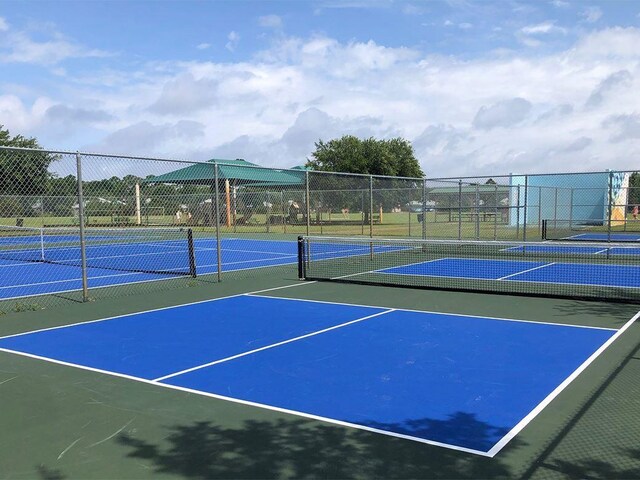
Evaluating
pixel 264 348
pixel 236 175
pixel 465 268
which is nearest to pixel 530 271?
pixel 465 268

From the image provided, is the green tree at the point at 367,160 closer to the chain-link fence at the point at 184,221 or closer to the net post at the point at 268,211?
the chain-link fence at the point at 184,221

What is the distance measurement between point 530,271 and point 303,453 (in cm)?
1250

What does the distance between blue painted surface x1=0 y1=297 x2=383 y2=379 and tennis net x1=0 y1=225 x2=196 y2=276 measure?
4.82 m

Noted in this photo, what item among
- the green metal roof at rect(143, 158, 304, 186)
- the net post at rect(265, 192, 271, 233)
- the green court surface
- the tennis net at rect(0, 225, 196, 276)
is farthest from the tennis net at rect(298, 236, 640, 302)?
the green metal roof at rect(143, 158, 304, 186)

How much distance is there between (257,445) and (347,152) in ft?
148

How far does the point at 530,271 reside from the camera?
15.3 m

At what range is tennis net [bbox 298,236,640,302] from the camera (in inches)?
468

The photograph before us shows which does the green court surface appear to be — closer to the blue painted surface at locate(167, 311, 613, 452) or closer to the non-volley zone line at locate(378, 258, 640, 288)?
the blue painted surface at locate(167, 311, 613, 452)

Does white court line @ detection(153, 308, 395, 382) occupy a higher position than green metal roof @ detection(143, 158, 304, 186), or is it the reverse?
green metal roof @ detection(143, 158, 304, 186)

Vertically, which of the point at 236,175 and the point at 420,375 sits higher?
the point at 236,175

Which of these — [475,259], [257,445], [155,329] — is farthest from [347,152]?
[257,445]

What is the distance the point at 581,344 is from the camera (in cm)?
736

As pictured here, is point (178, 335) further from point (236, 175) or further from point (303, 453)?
point (236, 175)

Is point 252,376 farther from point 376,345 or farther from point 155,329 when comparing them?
point 155,329
